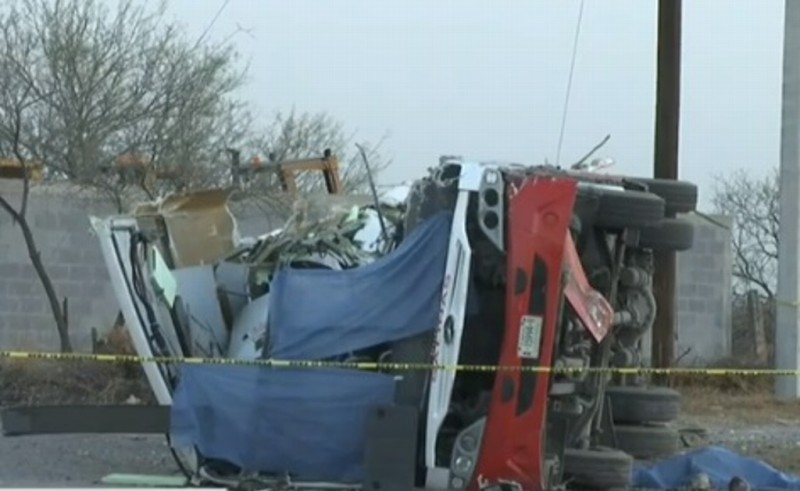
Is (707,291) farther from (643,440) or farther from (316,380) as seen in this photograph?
(316,380)

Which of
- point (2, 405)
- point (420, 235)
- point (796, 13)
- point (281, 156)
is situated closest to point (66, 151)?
point (281, 156)

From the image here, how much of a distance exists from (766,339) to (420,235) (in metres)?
17.1

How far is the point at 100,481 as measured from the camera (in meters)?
9.10

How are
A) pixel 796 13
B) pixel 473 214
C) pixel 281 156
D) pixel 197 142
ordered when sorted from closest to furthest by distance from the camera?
pixel 473 214
pixel 796 13
pixel 197 142
pixel 281 156

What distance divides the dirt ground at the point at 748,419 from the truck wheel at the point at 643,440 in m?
1.15

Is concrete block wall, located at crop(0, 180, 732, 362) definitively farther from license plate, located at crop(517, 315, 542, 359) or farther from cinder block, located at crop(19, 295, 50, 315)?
license plate, located at crop(517, 315, 542, 359)

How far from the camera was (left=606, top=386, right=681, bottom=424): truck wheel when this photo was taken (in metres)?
9.39

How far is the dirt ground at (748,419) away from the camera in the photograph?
11.4 m

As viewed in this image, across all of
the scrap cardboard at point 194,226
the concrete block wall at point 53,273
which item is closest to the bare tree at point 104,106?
the concrete block wall at point 53,273

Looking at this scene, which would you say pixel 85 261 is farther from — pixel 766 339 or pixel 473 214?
pixel 473 214

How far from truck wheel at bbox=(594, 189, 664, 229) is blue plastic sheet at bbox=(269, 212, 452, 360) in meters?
0.80

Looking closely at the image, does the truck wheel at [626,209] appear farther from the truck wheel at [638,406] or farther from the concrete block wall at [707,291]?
the concrete block wall at [707,291]

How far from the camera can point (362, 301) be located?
8.64m

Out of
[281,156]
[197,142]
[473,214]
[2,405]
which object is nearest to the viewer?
[473,214]
